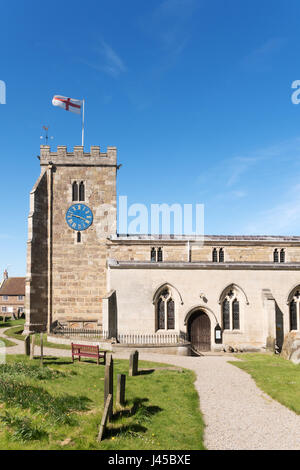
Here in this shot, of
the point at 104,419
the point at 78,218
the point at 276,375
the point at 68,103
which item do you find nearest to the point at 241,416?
the point at 104,419

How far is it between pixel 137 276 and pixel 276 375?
42.1ft

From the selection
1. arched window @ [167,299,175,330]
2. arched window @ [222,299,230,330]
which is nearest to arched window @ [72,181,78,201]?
arched window @ [167,299,175,330]

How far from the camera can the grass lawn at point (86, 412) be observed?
27.6 feet

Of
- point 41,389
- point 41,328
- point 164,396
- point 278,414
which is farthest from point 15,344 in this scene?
point 278,414

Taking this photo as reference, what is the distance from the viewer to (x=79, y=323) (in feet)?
100

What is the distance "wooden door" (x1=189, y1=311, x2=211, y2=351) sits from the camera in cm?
2634

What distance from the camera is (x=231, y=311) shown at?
2672 cm

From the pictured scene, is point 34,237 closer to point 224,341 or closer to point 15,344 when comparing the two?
point 15,344

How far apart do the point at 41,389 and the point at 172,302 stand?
620 inches

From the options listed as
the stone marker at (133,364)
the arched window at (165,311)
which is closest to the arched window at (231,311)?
the arched window at (165,311)

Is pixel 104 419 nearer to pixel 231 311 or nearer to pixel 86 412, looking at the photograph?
pixel 86 412

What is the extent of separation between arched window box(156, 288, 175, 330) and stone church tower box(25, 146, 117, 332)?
22.5ft

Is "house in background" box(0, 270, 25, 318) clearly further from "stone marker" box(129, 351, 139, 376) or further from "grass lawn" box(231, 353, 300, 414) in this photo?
"stone marker" box(129, 351, 139, 376)

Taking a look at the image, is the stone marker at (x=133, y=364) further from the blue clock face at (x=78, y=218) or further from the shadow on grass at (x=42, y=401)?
the blue clock face at (x=78, y=218)
